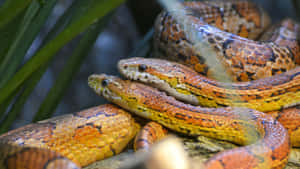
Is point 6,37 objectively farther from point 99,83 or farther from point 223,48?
point 223,48

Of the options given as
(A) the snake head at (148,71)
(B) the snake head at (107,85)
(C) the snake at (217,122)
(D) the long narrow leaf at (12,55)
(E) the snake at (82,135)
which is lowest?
(E) the snake at (82,135)

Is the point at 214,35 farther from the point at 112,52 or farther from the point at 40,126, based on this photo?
the point at 112,52

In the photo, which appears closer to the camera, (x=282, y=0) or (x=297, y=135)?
(x=297, y=135)

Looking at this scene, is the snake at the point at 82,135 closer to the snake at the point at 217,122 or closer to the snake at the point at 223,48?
the snake at the point at 217,122

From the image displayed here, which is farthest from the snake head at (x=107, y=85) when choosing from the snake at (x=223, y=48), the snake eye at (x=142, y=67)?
the snake at (x=223, y=48)

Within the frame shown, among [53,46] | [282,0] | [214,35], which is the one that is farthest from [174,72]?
[282,0]

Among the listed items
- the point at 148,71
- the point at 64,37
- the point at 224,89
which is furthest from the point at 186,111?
the point at 64,37
